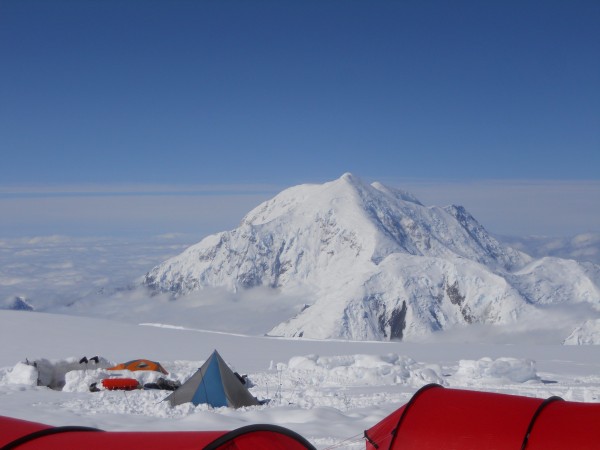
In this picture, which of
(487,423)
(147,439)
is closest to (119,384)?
(487,423)

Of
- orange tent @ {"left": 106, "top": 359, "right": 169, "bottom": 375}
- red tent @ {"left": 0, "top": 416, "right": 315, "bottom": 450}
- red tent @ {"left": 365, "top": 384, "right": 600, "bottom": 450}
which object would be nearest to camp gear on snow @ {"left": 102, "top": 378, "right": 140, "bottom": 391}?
orange tent @ {"left": 106, "top": 359, "right": 169, "bottom": 375}

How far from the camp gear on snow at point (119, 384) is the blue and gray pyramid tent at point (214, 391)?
2.35 meters

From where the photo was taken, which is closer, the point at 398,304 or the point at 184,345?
the point at 184,345

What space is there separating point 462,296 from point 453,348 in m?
161

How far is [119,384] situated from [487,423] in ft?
38.3

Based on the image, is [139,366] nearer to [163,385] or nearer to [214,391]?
[163,385]

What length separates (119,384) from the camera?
16.7 meters

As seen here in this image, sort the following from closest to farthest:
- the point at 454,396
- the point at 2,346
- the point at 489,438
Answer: the point at 489,438 → the point at 454,396 → the point at 2,346

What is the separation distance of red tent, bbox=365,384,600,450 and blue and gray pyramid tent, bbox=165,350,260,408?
747 cm

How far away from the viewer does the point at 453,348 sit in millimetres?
35562

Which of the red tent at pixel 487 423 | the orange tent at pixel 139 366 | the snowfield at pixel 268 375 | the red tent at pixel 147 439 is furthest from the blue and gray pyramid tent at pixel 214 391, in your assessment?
the red tent at pixel 147 439

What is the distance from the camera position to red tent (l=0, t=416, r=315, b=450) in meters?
4.84

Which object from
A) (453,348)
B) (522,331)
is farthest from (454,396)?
(522,331)

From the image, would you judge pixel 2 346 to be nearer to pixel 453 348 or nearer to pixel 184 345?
pixel 184 345
